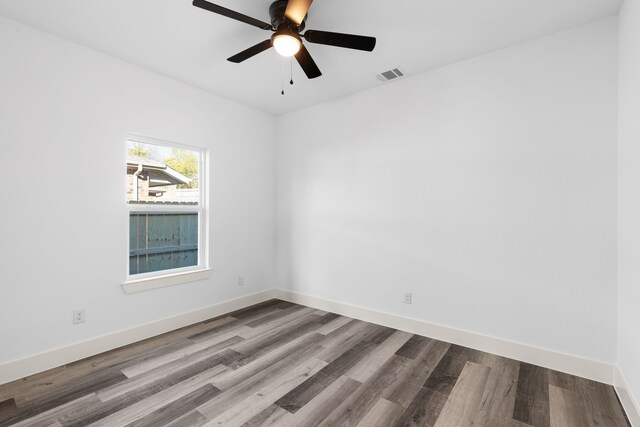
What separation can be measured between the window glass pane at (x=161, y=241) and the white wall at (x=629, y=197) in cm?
395

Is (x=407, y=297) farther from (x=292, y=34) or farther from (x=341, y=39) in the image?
(x=292, y=34)

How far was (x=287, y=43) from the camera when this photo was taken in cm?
220

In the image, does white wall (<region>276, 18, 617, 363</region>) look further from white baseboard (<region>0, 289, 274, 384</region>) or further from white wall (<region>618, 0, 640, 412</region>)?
white baseboard (<region>0, 289, 274, 384</region>)

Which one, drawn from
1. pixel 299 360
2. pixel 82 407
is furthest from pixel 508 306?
pixel 82 407

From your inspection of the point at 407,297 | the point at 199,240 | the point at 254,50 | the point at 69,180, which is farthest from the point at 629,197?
the point at 69,180

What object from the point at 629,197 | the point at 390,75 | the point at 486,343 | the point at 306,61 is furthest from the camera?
the point at 390,75

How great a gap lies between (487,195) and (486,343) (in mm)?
1364

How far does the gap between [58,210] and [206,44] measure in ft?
6.25

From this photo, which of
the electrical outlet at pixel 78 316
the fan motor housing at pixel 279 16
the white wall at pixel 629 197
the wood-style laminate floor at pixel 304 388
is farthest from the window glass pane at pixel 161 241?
the white wall at pixel 629 197

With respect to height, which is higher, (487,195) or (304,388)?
(487,195)

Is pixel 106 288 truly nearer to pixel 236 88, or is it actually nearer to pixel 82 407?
pixel 82 407

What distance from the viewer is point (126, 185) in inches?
121

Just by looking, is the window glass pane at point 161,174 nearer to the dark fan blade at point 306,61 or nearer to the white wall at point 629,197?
the dark fan blade at point 306,61

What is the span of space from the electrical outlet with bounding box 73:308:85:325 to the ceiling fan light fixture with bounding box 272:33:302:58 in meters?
2.80
